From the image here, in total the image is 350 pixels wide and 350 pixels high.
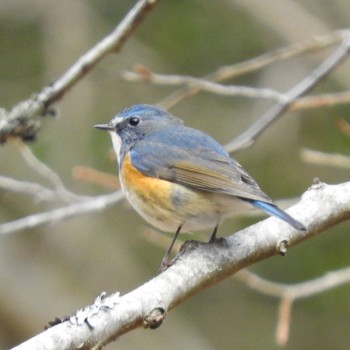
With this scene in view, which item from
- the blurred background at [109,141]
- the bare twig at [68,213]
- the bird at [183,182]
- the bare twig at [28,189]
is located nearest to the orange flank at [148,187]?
the bird at [183,182]

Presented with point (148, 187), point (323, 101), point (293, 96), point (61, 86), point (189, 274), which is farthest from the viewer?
point (293, 96)

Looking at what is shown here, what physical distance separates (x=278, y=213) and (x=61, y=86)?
1206 millimetres

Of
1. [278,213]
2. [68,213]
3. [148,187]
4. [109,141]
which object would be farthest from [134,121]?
[109,141]

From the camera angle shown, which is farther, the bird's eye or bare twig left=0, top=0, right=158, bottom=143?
the bird's eye

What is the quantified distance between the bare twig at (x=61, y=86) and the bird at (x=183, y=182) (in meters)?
0.53

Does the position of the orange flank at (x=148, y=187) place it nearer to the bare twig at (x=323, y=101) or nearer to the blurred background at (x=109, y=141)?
Result: the bare twig at (x=323, y=101)

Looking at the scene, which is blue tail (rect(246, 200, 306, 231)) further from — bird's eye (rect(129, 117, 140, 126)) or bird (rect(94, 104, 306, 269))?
bird's eye (rect(129, 117, 140, 126))

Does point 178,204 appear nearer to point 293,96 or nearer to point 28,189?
point 293,96

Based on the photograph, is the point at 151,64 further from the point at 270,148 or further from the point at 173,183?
the point at 173,183

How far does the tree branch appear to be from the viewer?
2887 millimetres

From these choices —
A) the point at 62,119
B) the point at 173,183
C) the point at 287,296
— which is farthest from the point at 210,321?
the point at 173,183

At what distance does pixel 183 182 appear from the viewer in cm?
441

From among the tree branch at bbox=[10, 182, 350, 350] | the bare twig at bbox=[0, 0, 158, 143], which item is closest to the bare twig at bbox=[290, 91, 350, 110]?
the tree branch at bbox=[10, 182, 350, 350]

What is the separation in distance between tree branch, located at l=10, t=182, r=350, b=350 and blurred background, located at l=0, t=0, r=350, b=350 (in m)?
→ 3.90
